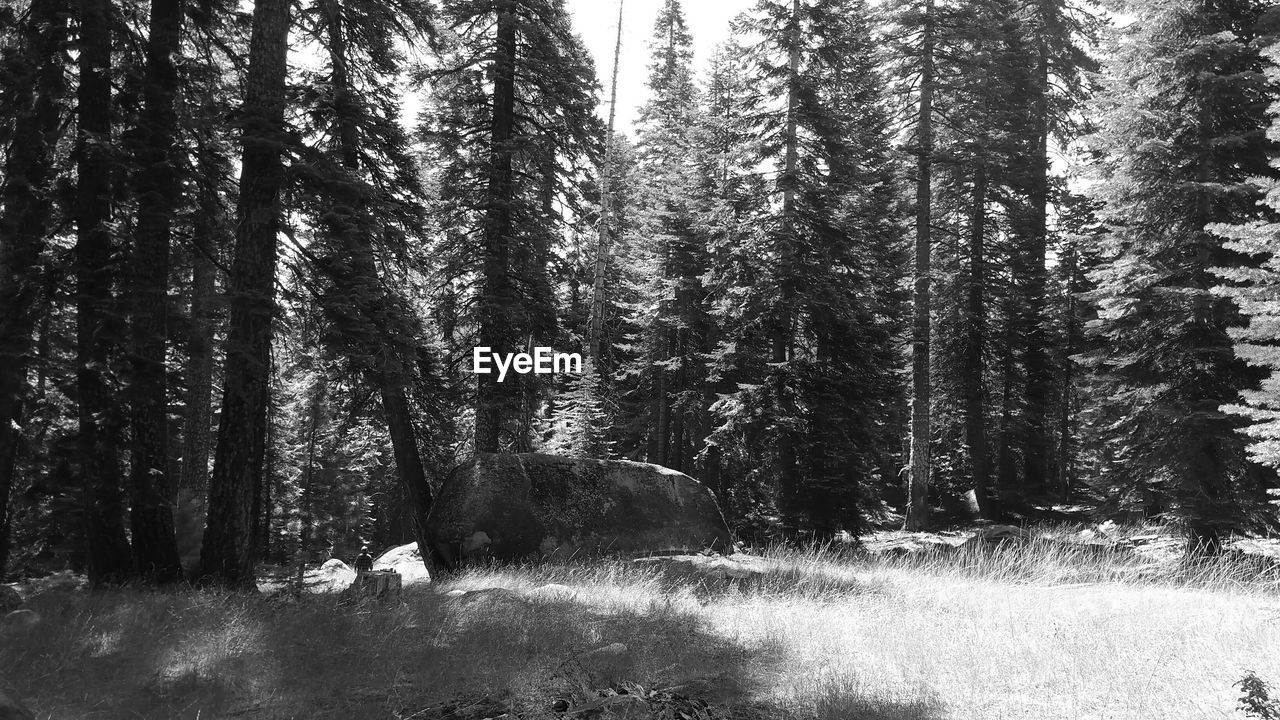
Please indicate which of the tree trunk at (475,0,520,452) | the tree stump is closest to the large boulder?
the tree trunk at (475,0,520,452)

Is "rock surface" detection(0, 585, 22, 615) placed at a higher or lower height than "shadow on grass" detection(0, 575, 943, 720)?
higher

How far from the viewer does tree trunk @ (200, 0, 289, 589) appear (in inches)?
358

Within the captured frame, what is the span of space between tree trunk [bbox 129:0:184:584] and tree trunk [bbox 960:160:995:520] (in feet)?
67.3

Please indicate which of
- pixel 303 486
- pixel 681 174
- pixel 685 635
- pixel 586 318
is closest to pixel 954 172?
pixel 681 174

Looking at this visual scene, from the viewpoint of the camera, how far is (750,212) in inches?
702

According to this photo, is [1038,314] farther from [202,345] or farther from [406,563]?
[202,345]

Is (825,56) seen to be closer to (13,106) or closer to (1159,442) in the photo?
(1159,442)

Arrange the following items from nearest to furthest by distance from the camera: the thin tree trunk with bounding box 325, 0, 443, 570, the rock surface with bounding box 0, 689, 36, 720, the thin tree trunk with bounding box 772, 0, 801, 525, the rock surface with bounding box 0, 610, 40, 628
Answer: the rock surface with bounding box 0, 689, 36, 720 < the rock surface with bounding box 0, 610, 40, 628 < the thin tree trunk with bounding box 325, 0, 443, 570 < the thin tree trunk with bounding box 772, 0, 801, 525

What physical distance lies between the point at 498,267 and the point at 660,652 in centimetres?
986

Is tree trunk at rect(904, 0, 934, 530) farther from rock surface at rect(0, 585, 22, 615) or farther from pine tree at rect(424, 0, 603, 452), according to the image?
rock surface at rect(0, 585, 22, 615)

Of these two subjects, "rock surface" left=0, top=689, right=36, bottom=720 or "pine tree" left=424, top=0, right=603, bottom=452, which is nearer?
"rock surface" left=0, top=689, right=36, bottom=720

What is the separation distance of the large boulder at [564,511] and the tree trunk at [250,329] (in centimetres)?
332

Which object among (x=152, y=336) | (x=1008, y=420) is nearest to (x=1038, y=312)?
(x=1008, y=420)

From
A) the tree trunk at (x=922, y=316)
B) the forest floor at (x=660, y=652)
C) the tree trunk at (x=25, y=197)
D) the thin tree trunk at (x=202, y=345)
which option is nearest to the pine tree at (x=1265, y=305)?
the forest floor at (x=660, y=652)
